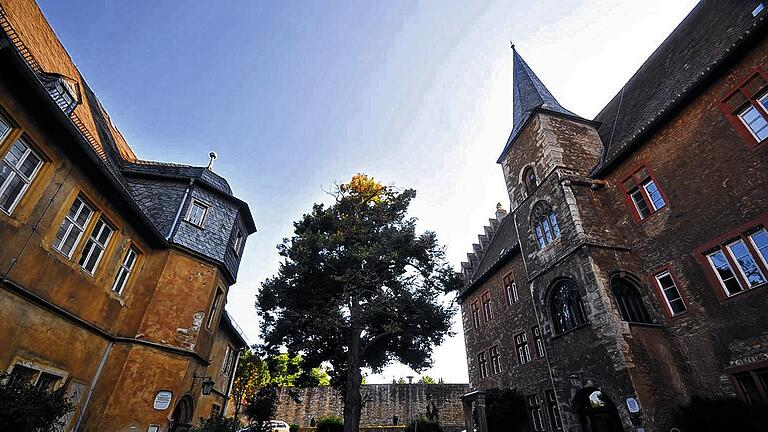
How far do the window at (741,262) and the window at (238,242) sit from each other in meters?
16.8

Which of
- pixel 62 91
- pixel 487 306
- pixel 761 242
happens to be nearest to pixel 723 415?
pixel 761 242

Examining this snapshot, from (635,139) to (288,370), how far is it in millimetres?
18924

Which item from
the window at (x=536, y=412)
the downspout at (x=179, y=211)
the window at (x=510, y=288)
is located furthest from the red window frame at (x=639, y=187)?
the downspout at (x=179, y=211)

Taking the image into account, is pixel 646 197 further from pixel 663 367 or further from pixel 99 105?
pixel 99 105

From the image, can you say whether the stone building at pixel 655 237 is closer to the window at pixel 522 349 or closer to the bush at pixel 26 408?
the window at pixel 522 349

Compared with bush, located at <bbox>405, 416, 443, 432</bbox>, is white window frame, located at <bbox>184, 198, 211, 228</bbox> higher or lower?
higher

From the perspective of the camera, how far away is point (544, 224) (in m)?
15.9

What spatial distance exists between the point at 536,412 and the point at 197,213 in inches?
668

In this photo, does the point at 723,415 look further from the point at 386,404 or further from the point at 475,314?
the point at 386,404

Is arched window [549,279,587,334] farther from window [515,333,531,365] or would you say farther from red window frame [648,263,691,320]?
window [515,333,531,365]

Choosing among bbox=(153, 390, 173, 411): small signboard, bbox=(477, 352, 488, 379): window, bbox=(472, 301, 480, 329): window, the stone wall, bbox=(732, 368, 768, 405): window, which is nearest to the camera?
bbox=(732, 368, 768, 405): window

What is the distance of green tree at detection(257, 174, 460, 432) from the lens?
56.8 feet

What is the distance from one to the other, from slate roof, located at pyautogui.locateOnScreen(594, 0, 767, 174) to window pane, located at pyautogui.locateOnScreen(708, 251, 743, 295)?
481 centimetres

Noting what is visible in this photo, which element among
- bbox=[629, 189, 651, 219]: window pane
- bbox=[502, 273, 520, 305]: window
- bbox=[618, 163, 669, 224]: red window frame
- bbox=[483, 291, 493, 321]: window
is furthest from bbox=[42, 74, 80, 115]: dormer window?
bbox=[483, 291, 493, 321]: window
